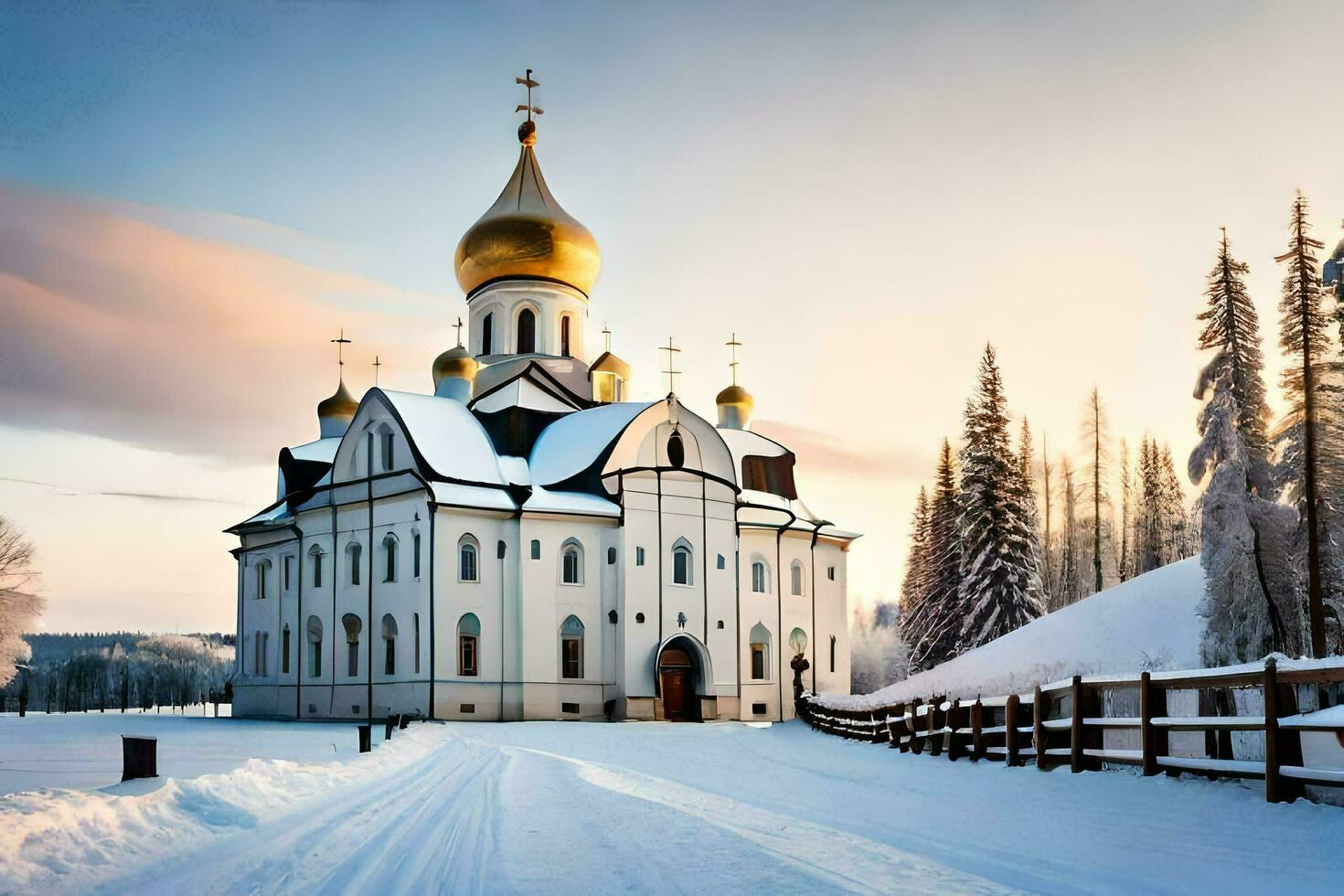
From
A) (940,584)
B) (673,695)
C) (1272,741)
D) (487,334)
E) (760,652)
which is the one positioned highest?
(487,334)

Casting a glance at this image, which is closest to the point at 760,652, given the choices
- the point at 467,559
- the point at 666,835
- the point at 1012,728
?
the point at 467,559

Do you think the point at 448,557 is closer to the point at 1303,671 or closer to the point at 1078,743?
the point at 1078,743

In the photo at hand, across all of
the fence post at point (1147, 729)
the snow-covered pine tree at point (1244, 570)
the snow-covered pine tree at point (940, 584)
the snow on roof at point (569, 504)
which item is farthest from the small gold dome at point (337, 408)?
the fence post at point (1147, 729)

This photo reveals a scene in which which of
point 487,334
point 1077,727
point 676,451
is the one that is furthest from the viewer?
point 487,334

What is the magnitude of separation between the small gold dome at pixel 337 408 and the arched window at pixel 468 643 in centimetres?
1787

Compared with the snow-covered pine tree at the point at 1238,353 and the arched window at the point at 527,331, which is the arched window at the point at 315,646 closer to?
the arched window at the point at 527,331

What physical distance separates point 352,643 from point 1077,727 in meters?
33.6

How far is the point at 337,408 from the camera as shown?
57.3 metres

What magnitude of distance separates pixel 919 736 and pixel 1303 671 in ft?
37.2

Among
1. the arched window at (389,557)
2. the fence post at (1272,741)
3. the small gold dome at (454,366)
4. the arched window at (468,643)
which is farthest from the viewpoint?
the small gold dome at (454,366)

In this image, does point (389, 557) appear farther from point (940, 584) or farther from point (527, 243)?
point (940, 584)

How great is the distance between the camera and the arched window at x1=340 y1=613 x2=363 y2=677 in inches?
1742

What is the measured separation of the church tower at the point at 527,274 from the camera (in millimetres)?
52688

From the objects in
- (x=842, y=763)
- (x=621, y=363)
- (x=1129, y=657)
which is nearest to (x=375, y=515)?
(x=621, y=363)
